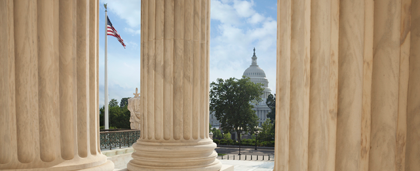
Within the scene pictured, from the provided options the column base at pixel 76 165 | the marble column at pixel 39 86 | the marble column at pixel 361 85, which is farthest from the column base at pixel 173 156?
the marble column at pixel 361 85

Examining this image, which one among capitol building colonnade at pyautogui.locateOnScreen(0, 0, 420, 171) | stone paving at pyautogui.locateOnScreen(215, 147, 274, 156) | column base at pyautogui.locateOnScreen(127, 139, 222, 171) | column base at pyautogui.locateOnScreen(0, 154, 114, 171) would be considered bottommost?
stone paving at pyautogui.locateOnScreen(215, 147, 274, 156)

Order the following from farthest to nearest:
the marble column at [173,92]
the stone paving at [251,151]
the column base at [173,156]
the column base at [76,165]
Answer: the stone paving at [251,151], the marble column at [173,92], the column base at [173,156], the column base at [76,165]

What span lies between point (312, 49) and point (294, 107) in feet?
7.12

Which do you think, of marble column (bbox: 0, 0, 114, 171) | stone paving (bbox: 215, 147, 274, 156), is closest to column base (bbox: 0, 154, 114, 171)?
marble column (bbox: 0, 0, 114, 171)

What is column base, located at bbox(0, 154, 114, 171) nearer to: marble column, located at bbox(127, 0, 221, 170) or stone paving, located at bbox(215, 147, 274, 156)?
marble column, located at bbox(127, 0, 221, 170)

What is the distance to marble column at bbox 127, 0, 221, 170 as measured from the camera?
27891 millimetres

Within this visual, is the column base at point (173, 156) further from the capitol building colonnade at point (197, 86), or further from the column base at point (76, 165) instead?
the column base at point (76, 165)

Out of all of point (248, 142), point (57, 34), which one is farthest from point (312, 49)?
point (248, 142)

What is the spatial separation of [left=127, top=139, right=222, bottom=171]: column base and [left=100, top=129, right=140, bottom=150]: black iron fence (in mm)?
45156

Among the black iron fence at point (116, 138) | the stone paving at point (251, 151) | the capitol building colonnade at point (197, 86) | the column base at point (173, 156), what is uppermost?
the capitol building colonnade at point (197, 86)

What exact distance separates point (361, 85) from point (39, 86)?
15.1 metres

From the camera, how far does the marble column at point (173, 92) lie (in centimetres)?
2789

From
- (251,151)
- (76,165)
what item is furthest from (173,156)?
(251,151)

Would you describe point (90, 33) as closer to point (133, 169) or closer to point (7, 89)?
point (7, 89)
